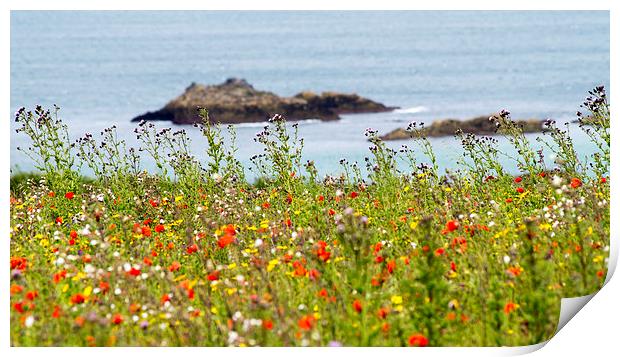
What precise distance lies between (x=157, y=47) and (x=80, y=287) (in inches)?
86.0

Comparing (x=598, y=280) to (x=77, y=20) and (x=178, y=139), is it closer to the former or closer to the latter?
(x=178, y=139)

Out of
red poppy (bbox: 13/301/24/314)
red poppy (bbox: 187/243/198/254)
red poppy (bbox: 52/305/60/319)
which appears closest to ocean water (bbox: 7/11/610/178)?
red poppy (bbox: 187/243/198/254)

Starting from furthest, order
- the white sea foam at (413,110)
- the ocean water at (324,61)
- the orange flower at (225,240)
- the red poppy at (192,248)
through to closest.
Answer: the white sea foam at (413,110) → the ocean water at (324,61) → the red poppy at (192,248) → the orange flower at (225,240)

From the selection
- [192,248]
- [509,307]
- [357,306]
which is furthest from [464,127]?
[357,306]

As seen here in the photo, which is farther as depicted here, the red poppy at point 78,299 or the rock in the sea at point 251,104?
the rock in the sea at point 251,104

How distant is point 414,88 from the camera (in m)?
7.09

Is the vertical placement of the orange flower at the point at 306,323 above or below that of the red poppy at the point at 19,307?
above

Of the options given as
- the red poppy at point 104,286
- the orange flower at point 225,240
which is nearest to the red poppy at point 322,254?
the orange flower at point 225,240

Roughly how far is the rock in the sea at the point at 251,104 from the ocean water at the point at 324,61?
15 cm

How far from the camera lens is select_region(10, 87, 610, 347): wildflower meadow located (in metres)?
4.12

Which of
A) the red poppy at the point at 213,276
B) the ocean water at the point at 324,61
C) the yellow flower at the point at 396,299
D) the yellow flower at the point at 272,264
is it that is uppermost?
the ocean water at the point at 324,61

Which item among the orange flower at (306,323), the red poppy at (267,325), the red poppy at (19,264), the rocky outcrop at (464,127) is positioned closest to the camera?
the orange flower at (306,323)

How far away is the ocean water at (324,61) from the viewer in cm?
573

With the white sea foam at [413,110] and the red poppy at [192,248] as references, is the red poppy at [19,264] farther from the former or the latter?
the white sea foam at [413,110]
